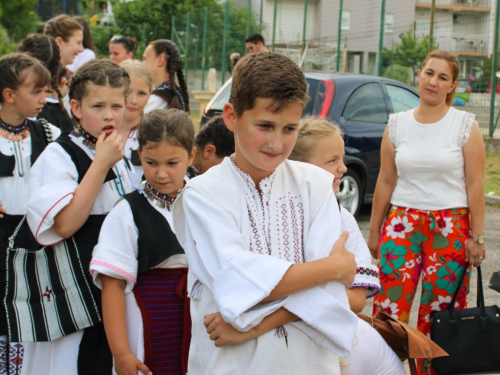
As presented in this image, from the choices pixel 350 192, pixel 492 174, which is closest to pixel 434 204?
pixel 350 192

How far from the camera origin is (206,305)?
191 cm

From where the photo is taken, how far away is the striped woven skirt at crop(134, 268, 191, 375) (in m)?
2.51

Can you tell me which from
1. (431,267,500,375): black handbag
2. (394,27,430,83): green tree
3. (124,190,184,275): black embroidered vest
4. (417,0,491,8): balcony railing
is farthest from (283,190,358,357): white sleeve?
(417,0,491,8): balcony railing

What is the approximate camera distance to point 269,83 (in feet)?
6.10

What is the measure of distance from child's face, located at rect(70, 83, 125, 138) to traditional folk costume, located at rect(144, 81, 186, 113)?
7.19 feet

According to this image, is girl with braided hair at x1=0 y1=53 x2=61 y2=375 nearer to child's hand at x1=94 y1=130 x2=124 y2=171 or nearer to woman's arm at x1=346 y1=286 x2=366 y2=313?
child's hand at x1=94 y1=130 x2=124 y2=171

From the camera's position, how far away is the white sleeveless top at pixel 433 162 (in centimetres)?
391

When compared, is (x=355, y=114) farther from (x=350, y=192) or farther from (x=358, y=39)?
(x=358, y=39)

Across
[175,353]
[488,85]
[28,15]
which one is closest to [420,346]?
[175,353]

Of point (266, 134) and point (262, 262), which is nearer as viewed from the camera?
point (262, 262)

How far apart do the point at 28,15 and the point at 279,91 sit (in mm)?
34302

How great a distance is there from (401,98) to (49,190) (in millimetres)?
7043

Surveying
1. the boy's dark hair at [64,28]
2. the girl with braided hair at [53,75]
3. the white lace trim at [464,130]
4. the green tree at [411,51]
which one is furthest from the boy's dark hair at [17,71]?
the green tree at [411,51]

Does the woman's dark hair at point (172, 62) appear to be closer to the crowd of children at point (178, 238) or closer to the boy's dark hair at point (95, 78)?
the crowd of children at point (178, 238)
